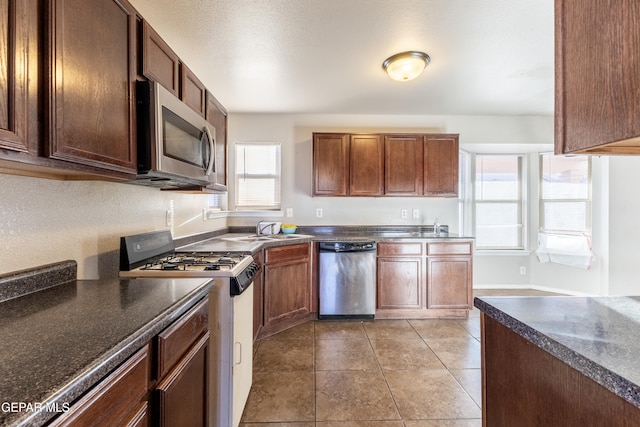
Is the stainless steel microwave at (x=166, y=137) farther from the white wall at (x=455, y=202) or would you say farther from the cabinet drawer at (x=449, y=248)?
the cabinet drawer at (x=449, y=248)

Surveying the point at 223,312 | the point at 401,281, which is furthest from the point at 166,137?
the point at 401,281

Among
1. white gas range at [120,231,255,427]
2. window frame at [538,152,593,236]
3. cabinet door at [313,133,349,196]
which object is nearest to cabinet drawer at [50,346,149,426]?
white gas range at [120,231,255,427]

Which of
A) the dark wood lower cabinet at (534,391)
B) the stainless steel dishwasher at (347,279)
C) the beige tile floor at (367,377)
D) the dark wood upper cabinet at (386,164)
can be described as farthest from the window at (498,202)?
the dark wood lower cabinet at (534,391)

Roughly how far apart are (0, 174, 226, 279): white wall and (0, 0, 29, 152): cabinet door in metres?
0.43

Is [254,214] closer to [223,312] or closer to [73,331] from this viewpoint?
[223,312]

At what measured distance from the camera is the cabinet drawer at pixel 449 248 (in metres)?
3.15

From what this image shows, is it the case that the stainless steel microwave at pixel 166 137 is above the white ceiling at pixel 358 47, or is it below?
below

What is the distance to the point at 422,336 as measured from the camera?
9.01 feet

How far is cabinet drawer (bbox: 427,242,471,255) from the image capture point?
3.15 metres

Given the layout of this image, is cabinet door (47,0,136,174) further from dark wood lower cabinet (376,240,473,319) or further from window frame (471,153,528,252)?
window frame (471,153,528,252)

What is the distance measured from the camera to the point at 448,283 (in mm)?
3156

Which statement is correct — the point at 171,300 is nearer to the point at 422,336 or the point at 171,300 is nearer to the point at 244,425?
the point at 244,425

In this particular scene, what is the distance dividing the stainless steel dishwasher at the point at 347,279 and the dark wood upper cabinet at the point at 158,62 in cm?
201

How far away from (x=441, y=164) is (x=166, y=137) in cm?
297
